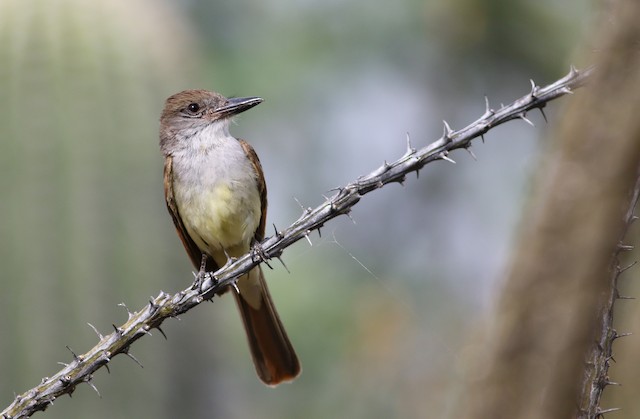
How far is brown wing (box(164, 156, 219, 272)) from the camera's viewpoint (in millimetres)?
4652

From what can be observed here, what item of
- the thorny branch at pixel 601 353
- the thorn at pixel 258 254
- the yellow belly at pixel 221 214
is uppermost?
the yellow belly at pixel 221 214

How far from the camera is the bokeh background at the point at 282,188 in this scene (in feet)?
15.1

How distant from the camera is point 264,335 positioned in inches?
182

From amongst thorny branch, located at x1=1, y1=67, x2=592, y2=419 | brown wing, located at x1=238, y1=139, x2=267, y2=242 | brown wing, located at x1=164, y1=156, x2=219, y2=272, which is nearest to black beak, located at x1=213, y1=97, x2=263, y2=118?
brown wing, located at x1=238, y1=139, x2=267, y2=242

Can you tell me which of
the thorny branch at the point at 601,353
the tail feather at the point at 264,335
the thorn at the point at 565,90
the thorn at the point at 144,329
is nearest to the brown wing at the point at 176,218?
the tail feather at the point at 264,335

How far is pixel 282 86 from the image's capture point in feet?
25.9

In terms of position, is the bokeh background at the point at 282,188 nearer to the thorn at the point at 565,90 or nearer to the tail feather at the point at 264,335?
the thorn at the point at 565,90

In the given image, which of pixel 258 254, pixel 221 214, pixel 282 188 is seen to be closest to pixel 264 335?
pixel 221 214

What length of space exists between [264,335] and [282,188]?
3132mm

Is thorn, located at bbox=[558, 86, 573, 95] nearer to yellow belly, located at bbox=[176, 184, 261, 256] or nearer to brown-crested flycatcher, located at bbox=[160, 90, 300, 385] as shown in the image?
brown-crested flycatcher, located at bbox=[160, 90, 300, 385]

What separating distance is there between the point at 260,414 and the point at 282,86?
8.69 feet

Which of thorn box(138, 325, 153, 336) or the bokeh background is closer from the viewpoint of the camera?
thorn box(138, 325, 153, 336)

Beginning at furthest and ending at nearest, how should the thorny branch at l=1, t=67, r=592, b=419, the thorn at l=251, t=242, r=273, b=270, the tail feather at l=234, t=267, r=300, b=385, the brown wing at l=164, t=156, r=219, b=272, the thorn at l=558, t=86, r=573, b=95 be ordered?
the brown wing at l=164, t=156, r=219, b=272 < the tail feather at l=234, t=267, r=300, b=385 < the thorn at l=251, t=242, r=273, b=270 < the thorny branch at l=1, t=67, r=592, b=419 < the thorn at l=558, t=86, r=573, b=95

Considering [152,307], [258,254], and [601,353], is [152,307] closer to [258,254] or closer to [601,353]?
[258,254]
